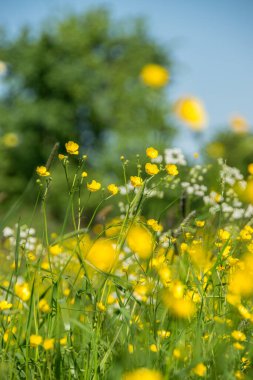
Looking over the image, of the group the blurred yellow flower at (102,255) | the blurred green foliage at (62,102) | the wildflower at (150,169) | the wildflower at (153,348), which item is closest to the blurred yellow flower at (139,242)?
the blurred yellow flower at (102,255)

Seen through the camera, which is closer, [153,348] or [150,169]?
[153,348]

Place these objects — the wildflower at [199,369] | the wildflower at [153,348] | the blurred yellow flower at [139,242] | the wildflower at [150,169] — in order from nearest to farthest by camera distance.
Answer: the wildflower at [199,369]
the wildflower at [153,348]
the blurred yellow flower at [139,242]
the wildflower at [150,169]

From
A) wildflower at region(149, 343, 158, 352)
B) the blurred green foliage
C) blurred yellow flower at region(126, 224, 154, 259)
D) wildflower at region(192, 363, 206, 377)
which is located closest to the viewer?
wildflower at region(192, 363, 206, 377)

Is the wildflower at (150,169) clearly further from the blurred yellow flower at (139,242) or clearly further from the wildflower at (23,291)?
the wildflower at (23,291)

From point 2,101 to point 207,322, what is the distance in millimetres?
29198

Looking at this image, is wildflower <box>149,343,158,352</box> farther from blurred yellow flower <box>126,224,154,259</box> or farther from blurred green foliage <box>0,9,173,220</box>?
blurred green foliage <box>0,9,173,220</box>

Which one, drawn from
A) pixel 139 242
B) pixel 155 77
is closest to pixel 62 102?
pixel 155 77

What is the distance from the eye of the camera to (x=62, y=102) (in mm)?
28578

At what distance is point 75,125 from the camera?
29.3 m

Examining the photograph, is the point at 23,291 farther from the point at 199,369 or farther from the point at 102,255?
the point at 199,369

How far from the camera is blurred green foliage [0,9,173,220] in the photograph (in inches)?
1091

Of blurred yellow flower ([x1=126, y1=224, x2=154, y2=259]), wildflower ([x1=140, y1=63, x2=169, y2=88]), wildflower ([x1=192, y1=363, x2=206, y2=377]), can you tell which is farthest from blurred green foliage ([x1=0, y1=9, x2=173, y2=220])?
wildflower ([x1=192, y1=363, x2=206, y2=377])

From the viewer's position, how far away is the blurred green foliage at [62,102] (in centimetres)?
2772

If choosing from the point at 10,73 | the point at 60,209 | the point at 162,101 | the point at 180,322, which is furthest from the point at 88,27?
the point at 180,322
